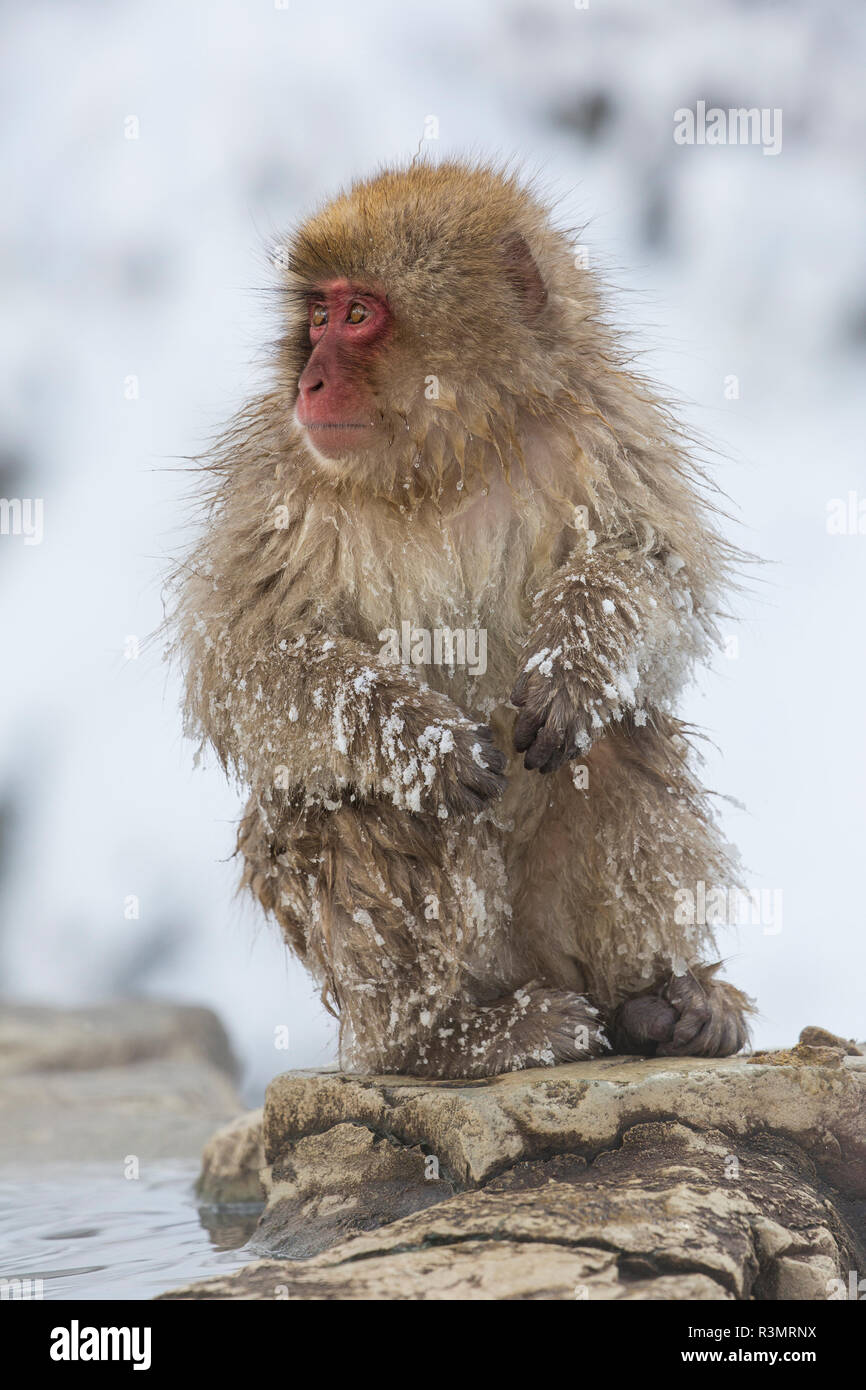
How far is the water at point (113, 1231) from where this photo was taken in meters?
2.80

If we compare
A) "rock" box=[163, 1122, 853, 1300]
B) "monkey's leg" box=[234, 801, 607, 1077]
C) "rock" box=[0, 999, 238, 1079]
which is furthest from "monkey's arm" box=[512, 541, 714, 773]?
"rock" box=[0, 999, 238, 1079]

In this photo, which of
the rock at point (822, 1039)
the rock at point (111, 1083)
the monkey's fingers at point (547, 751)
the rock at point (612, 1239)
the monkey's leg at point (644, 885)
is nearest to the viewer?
the rock at point (612, 1239)

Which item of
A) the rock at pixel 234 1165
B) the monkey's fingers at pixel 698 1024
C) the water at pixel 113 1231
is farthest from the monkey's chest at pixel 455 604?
the rock at pixel 234 1165

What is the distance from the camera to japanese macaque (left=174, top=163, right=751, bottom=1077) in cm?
302

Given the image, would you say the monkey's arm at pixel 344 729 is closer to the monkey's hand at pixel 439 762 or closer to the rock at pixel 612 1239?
the monkey's hand at pixel 439 762

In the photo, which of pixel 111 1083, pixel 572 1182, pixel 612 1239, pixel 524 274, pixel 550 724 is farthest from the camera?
pixel 111 1083

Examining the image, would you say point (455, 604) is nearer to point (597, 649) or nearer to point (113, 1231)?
point (597, 649)

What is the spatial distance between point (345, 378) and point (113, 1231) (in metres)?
2.18

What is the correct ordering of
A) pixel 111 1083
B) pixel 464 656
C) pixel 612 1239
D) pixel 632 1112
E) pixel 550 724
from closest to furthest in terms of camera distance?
pixel 612 1239, pixel 632 1112, pixel 550 724, pixel 464 656, pixel 111 1083

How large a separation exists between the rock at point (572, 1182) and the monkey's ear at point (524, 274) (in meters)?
1.69

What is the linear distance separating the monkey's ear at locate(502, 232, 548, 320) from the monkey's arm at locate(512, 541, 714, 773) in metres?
0.56

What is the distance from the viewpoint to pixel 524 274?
10.3 feet

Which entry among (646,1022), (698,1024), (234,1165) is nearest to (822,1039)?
(698,1024)
